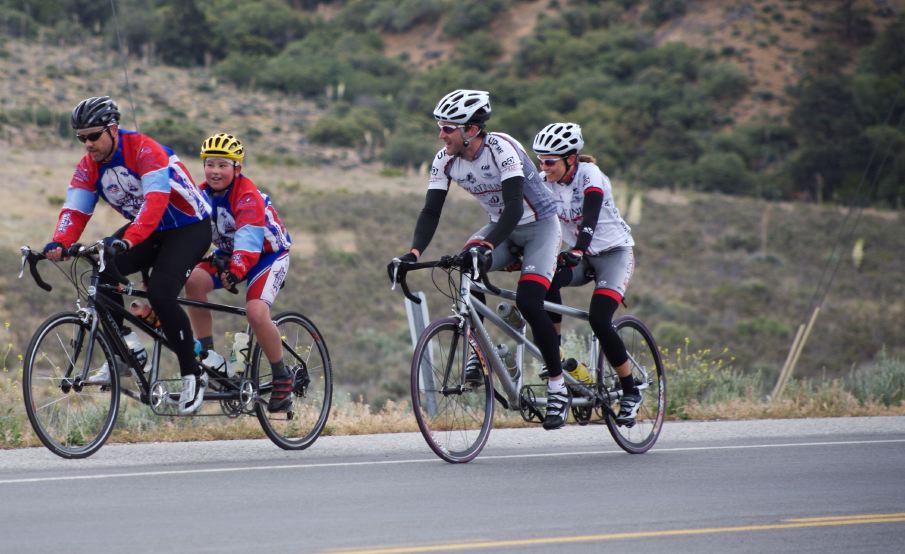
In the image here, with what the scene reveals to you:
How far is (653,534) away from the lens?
21.5 feet

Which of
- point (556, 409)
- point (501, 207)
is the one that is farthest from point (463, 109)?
point (556, 409)

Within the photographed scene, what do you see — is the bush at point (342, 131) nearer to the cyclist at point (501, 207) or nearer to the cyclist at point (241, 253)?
the cyclist at point (241, 253)

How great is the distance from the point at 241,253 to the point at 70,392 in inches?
56.1

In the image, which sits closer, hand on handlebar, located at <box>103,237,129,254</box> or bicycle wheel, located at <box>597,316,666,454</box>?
hand on handlebar, located at <box>103,237,129,254</box>

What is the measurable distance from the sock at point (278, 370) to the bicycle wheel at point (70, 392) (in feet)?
3.81

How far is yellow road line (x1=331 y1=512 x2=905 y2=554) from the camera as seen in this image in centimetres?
603

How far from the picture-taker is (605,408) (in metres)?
9.61

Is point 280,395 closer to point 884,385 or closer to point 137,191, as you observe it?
point 137,191

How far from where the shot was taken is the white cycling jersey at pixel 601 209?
959 centimetres

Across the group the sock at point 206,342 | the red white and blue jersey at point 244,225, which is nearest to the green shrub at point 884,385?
the red white and blue jersey at point 244,225

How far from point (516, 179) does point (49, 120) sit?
58.5 metres

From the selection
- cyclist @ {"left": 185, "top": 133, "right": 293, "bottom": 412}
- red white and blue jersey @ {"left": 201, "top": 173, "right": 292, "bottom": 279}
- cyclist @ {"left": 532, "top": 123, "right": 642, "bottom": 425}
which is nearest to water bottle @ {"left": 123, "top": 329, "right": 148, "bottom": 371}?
cyclist @ {"left": 185, "top": 133, "right": 293, "bottom": 412}

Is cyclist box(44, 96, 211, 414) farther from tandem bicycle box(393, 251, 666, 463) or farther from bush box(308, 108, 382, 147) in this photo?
bush box(308, 108, 382, 147)

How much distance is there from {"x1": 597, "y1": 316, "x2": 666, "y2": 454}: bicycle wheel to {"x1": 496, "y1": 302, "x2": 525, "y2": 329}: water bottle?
33.1 inches
